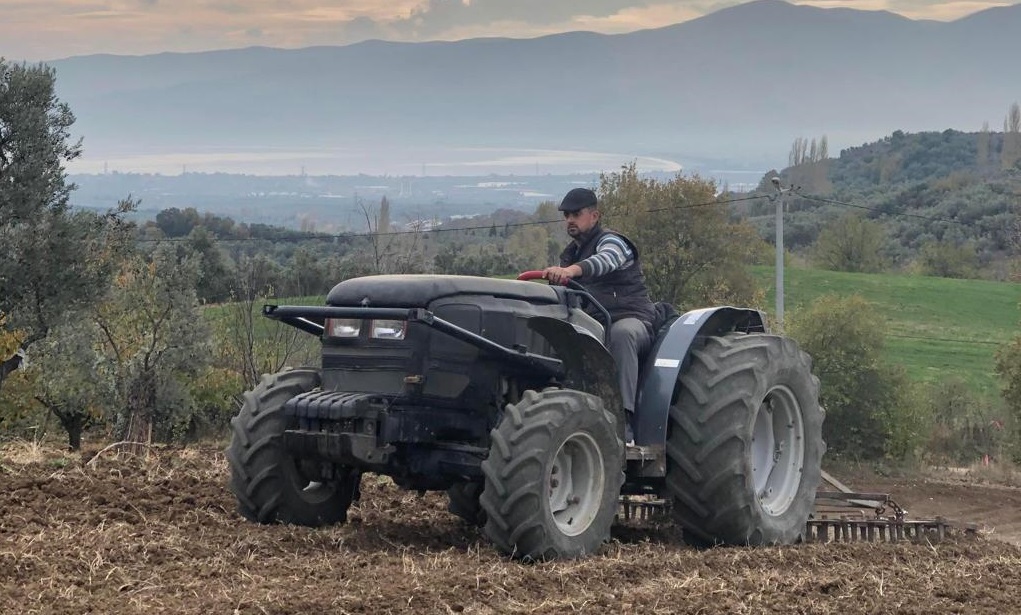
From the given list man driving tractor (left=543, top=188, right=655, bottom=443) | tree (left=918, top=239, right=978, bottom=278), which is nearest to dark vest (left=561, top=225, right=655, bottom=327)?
man driving tractor (left=543, top=188, right=655, bottom=443)

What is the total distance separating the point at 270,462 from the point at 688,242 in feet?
159

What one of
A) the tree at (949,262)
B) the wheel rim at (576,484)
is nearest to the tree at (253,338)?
the wheel rim at (576,484)

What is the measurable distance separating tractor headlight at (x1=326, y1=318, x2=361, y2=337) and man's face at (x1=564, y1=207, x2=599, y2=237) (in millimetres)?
1898

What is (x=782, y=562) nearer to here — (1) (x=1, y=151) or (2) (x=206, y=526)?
(2) (x=206, y=526)

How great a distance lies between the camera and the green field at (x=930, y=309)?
63.2 metres

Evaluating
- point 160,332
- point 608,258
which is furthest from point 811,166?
point 608,258

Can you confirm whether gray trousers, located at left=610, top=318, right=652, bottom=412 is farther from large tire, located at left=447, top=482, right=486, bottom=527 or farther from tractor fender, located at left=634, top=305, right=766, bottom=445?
large tire, located at left=447, top=482, right=486, bottom=527

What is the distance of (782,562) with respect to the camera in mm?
8055

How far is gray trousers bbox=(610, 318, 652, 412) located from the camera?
28.2 feet

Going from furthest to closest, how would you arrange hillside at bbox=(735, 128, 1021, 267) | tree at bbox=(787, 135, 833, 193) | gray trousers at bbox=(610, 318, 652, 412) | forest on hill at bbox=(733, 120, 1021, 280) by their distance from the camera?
tree at bbox=(787, 135, 833, 193) → hillside at bbox=(735, 128, 1021, 267) → forest on hill at bbox=(733, 120, 1021, 280) → gray trousers at bbox=(610, 318, 652, 412)

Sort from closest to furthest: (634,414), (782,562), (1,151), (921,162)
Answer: (782,562), (634,414), (1,151), (921,162)

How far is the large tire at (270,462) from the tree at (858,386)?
34426 millimetres

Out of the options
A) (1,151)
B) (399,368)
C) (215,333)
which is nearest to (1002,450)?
(215,333)

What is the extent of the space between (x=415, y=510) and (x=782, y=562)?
3018mm
